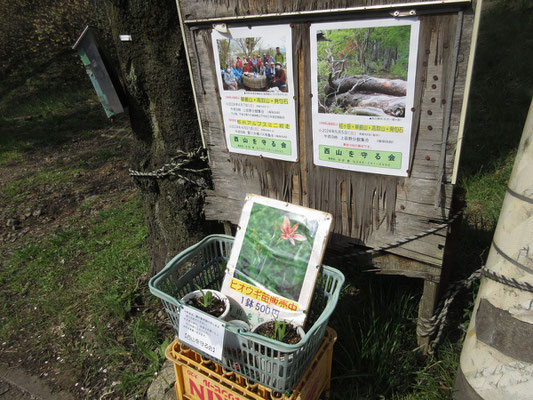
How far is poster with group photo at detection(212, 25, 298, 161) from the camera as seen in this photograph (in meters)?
1.86

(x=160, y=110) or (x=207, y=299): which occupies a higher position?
(x=160, y=110)

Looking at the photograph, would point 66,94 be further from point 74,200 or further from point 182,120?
point 182,120

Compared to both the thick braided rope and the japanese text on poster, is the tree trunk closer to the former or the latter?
the japanese text on poster

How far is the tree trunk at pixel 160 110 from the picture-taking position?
93.9 inches

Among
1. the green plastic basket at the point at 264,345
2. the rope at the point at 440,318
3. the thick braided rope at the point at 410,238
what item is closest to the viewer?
the green plastic basket at the point at 264,345

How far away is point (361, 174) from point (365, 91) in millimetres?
426

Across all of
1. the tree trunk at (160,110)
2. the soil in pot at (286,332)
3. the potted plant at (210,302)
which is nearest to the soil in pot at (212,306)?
the potted plant at (210,302)

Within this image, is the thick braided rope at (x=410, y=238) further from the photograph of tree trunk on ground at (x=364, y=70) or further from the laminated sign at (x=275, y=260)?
the photograph of tree trunk on ground at (x=364, y=70)

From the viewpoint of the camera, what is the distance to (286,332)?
180cm

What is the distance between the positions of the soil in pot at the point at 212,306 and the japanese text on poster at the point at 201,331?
0.15m

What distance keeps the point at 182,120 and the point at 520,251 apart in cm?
213

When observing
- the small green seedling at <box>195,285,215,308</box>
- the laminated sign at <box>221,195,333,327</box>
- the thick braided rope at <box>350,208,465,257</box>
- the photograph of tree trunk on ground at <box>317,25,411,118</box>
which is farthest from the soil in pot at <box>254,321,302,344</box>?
the photograph of tree trunk on ground at <box>317,25,411,118</box>

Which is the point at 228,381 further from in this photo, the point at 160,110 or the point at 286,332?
the point at 160,110

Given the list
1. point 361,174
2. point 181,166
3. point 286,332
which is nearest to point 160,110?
point 181,166
